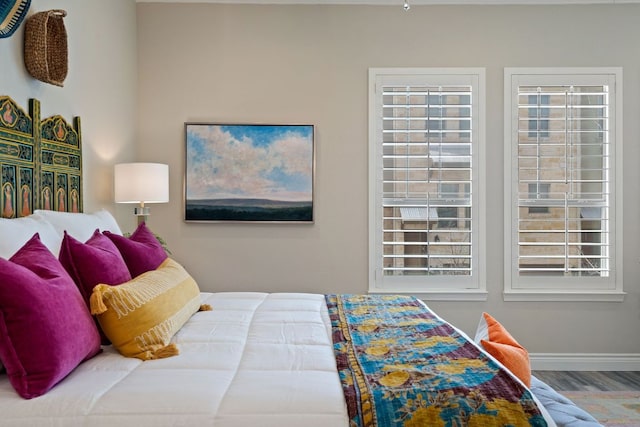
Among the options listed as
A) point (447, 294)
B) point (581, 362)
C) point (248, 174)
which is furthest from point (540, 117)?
point (248, 174)

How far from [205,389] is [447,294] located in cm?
282

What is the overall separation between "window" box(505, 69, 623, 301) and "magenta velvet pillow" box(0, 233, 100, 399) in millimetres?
3275

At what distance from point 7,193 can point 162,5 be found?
7.38 ft

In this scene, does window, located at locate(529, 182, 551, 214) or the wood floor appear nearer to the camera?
the wood floor

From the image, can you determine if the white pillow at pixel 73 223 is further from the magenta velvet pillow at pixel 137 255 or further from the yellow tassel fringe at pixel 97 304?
the yellow tassel fringe at pixel 97 304

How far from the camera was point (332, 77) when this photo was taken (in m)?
4.01

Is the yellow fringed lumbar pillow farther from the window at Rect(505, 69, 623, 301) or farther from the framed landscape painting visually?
the window at Rect(505, 69, 623, 301)

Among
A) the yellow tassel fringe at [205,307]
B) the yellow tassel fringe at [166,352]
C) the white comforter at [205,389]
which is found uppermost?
the yellow tassel fringe at [205,307]

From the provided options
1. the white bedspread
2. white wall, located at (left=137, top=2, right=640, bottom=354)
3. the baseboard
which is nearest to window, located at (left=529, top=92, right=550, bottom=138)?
white wall, located at (left=137, top=2, right=640, bottom=354)

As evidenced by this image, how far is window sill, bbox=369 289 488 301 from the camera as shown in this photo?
156 inches

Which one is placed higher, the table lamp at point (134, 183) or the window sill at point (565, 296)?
the table lamp at point (134, 183)

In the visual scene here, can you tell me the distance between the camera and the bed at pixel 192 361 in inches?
54.0

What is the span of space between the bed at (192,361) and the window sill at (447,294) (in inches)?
64.3

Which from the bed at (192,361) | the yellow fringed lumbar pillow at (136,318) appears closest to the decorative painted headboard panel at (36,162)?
the bed at (192,361)
